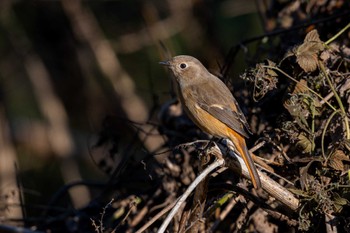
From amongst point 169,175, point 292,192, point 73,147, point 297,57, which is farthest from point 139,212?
point 73,147

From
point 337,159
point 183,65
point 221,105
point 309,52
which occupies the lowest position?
point 337,159

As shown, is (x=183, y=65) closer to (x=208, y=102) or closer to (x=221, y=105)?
(x=208, y=102)

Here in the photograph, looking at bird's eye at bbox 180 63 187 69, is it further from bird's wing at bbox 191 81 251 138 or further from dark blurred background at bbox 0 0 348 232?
dark blurred background at bbox 0 0 348 232

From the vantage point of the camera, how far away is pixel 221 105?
4660 mm

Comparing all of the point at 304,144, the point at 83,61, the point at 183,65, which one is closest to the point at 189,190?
the point at 304,144

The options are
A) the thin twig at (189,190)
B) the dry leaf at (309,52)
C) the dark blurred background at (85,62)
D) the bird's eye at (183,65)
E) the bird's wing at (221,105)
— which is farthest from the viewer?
the dark blurred background at (85,62)

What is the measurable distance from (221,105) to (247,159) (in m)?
0.92

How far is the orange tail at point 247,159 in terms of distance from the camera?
12.0ft

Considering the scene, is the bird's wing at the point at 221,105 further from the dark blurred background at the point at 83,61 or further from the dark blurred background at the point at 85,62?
the dark blurred background at the point at 83,61

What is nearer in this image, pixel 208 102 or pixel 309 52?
pixel 309 52

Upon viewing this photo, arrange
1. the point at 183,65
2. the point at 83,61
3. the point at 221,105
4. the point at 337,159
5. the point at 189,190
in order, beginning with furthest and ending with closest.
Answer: the point at 83,61, the point at 183,65, the point at 221,105, the point at 337,159, the point at 189,190

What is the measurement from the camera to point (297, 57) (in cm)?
379

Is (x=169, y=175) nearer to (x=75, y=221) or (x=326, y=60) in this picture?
(x=75, y=221)

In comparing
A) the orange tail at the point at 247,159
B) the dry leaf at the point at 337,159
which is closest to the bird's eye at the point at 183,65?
the orange tail at the point at 247,159
